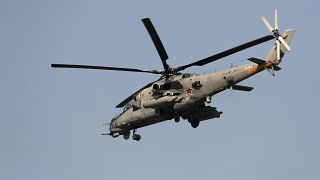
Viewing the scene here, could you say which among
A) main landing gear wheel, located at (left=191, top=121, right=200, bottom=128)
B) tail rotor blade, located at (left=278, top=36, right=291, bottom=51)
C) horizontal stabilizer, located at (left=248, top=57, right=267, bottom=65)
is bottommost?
main landing gear wheel, located at (left=191, top=121, right=200, bottom=128)

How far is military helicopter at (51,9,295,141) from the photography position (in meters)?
53.5

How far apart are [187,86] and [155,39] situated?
16.8ft

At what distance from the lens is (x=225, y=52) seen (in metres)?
52.1

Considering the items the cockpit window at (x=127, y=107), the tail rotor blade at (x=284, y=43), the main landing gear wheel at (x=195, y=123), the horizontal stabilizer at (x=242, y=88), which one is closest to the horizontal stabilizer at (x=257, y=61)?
the tail rotor blade at (x=284, y=43)

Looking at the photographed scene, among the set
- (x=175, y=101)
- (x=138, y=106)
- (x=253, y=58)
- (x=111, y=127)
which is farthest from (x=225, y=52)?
(x=111, y=127)

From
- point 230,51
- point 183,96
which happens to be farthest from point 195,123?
point 230,51

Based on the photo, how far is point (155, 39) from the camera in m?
52.5

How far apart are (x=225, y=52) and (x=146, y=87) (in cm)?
887

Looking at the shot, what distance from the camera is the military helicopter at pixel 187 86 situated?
53.5 metres

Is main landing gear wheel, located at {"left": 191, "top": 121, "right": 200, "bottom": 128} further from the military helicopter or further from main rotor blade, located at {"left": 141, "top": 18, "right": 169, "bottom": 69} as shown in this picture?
main rotor blade, located at {"left": 141, "top": 18, "right": 169, "bottom": 69}

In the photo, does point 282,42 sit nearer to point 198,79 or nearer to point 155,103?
point 198,79

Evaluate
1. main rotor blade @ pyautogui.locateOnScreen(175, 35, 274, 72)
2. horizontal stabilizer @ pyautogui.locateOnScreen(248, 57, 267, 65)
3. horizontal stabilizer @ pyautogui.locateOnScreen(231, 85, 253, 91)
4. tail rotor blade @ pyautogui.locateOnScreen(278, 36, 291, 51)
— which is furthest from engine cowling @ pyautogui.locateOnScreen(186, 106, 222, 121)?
tail rotor blade @ pyautogui.locateOnScreen(278, 36, 291, 51)

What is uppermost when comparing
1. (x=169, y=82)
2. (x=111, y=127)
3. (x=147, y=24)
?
(x=147, y=24)

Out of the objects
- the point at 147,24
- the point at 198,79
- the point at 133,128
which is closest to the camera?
the point at 147,24
